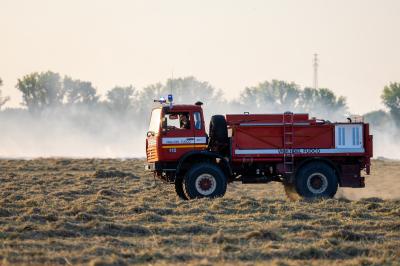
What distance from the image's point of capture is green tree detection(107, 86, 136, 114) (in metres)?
131

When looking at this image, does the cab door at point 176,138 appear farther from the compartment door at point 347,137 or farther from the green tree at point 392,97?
the green tree at point 392,97

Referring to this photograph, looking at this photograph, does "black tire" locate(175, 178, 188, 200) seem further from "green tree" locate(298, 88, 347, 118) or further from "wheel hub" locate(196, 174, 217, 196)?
"green tree" locate(298, 88, 347, 118)

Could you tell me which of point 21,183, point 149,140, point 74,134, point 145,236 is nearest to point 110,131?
point 74,134

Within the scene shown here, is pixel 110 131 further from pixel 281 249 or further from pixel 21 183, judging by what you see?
pixel 281 249

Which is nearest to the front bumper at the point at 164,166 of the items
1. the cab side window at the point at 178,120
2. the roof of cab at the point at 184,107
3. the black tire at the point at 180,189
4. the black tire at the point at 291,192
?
the black tire at the point at 180,189

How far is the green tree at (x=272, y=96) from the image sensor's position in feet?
405

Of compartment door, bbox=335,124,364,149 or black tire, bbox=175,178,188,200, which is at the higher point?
compartment door, bbox=335,124,364,149

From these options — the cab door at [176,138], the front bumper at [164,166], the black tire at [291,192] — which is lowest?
the black tire at [291,192]

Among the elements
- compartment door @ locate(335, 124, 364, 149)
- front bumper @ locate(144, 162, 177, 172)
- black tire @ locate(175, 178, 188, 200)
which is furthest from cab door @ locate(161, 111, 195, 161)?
compartment door @ locate(335, 124, 364, 149)

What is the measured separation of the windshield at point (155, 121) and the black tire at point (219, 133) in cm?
160

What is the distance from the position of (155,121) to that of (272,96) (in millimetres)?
100374

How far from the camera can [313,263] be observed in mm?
16406

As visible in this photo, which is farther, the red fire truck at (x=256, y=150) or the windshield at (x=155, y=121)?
the windshield at (x=155, y=121)

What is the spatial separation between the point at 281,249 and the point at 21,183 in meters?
21.2
